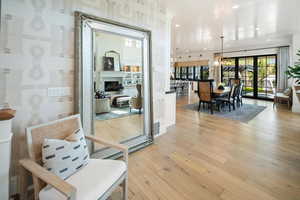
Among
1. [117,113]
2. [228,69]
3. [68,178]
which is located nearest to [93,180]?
[68,178]

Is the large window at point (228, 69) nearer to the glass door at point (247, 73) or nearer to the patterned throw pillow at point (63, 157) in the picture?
the glass door at point (247, 73)

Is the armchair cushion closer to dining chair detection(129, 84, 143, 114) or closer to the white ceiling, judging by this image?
dining chair detection(129, 84, 143, 114)

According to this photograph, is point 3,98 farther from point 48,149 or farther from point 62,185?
point 62,185

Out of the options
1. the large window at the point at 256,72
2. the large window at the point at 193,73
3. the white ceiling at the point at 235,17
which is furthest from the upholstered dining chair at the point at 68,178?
the large window at the point at 193,73

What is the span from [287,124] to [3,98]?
562 centimetres

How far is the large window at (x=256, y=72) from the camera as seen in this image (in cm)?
789

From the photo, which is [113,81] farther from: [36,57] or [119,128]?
[36,57]

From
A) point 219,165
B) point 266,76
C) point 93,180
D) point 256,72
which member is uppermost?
point 256,72

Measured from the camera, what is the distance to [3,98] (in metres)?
1.54

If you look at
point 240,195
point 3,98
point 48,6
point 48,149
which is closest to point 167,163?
point 240,195

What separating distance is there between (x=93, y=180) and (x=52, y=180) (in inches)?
12.4

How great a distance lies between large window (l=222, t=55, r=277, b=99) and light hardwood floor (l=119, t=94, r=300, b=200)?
502cm

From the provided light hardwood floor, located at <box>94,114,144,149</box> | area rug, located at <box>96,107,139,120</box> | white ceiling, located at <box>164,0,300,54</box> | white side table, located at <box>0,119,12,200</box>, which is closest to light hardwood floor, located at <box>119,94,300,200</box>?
light hardwood floor, located at <box>94,114,144,149</box>

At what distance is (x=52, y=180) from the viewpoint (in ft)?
3.58
